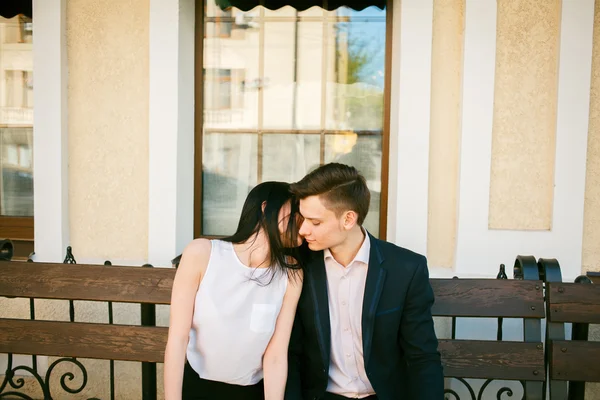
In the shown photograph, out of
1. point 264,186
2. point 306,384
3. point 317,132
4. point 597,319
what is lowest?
point 306,384

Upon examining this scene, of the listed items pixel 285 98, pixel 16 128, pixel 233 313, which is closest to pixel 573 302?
pixel 233 313

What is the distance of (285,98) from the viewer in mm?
3562

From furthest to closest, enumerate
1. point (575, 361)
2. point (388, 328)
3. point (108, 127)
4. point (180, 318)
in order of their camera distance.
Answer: point (108, 127)
point (575, 361)
point (388, 328)
point (180, 318)

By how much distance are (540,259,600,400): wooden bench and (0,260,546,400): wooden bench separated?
0.06 metres

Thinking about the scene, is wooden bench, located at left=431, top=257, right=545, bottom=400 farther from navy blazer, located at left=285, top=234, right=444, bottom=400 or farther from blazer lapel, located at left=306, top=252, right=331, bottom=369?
blazer lapel, located at left=306, top=252, right=331, bottom=369

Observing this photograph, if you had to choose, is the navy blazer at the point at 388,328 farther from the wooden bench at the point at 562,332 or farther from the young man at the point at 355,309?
the wooden bench at the point at 562,332

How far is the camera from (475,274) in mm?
3057

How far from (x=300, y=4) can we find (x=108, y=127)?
162 cm

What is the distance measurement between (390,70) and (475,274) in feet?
4.94

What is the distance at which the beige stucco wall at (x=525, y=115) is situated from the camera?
9.80 feet

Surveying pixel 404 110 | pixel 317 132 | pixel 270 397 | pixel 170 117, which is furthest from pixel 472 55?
pixel 270 397

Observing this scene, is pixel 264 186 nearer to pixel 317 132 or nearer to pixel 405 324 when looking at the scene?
pixel 405 324

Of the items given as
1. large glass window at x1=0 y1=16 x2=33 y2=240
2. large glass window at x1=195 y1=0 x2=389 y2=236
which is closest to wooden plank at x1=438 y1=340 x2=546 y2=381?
large glass window at x1=195 y1=0 x2=389 y2=236

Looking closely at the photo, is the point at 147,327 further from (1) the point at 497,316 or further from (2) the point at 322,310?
(1) the point at 497,316
